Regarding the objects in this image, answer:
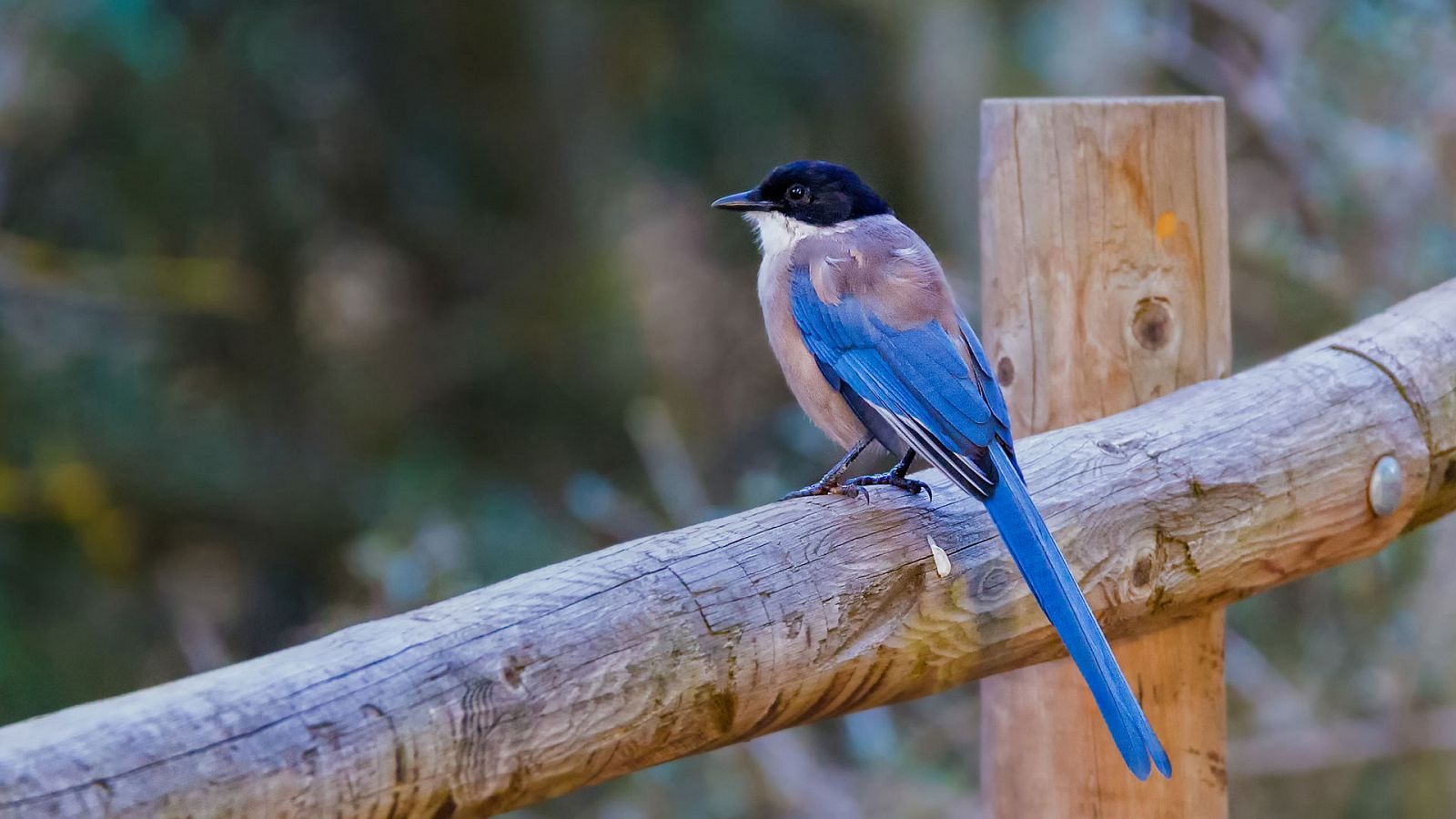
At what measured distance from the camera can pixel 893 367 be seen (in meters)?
2.47

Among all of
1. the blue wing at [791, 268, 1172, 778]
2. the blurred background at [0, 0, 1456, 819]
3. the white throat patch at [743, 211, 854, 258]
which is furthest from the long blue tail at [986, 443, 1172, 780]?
the blurred background at [0, 0, 1456, 819]

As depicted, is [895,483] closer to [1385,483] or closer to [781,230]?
[1385,483]

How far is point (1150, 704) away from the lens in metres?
2.30

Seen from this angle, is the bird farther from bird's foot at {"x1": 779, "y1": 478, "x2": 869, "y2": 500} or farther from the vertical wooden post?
the vertical wooden post

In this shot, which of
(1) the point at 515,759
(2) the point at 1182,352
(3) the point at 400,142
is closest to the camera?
(1) the point at 515,759

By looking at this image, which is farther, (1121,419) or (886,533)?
(1121,419)

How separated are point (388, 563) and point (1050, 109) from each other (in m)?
2.40

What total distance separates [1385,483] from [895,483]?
699 mm

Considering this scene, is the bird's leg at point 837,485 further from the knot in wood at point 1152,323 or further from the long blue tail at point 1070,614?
the knot in wood at point 1152,323

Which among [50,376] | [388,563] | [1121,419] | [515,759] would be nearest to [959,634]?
[1121,419]

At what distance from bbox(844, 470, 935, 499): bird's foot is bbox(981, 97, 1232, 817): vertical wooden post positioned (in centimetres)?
30

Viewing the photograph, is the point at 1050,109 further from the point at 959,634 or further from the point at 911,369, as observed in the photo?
the point at 959,634

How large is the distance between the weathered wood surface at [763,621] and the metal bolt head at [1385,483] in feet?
0.05

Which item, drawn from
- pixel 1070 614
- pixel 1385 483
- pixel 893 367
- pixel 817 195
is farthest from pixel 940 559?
pixel 817 195
